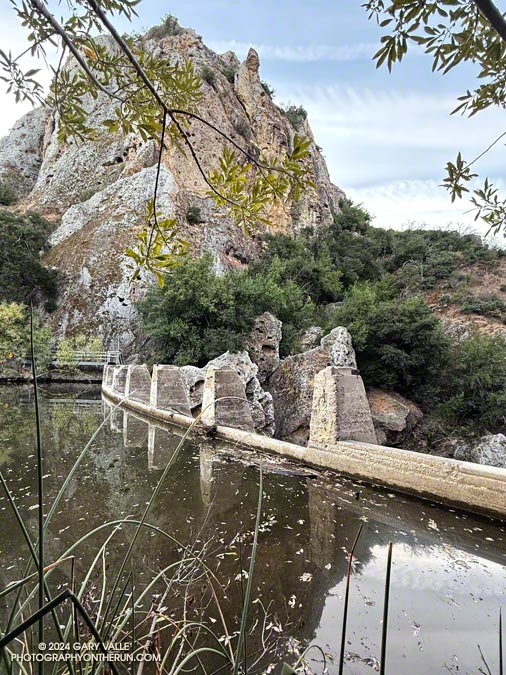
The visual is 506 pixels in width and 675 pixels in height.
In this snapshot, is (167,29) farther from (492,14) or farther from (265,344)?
(492,14)

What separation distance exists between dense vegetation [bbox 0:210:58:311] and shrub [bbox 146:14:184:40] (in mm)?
21383

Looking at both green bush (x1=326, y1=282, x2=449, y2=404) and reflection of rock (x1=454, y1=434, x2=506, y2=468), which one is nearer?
reflection of rock (x1=454, y1=434, x2=506, y2=468)

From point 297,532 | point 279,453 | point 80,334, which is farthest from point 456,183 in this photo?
point 80,334

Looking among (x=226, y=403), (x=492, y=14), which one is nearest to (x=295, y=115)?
(x=226, y=403)

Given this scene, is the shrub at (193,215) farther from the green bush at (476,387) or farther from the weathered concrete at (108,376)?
the green bush at (476,387)

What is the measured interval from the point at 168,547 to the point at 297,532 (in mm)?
992

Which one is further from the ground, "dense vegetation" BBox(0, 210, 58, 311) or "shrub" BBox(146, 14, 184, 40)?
"shrub" BBox(146, 14, 184, 40)

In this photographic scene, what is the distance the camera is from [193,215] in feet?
82.3

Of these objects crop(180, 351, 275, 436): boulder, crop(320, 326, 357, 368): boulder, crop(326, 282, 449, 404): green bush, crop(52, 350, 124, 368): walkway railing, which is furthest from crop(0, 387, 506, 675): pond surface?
crop(52, 350, 124, 368): walkway railing

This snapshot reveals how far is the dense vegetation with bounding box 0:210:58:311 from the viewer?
2086cm

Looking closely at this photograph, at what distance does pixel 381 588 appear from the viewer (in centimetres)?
211

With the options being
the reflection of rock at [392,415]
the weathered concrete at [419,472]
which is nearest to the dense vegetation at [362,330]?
the reflection of rock at [392,415]

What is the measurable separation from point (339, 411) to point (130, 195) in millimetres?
26005

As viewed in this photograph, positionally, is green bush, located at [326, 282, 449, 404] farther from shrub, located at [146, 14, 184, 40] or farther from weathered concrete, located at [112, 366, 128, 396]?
shrub, located at [146, 14, 184, 40]
